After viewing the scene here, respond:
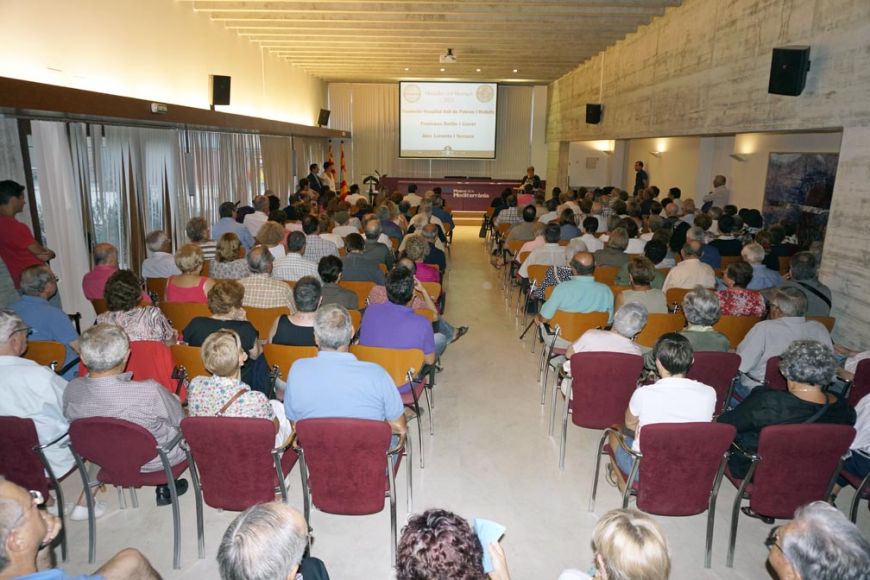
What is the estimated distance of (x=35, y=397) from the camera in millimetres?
3127

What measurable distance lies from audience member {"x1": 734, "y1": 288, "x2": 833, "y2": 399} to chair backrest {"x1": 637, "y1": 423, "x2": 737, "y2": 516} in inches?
56.9

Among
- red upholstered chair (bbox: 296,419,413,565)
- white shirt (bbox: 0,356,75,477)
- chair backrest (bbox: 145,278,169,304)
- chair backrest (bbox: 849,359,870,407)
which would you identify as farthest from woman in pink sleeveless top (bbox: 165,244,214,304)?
chair backrest (bbox: 849,359,870,407)

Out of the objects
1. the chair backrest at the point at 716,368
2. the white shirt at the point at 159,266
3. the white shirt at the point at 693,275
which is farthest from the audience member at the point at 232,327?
the white shirt at the point at 693,275

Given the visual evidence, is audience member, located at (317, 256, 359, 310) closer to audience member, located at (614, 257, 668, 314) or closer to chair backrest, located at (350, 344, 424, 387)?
chair backrest, located at (350, 344, 424, 387)

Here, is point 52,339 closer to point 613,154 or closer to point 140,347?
point 140,347

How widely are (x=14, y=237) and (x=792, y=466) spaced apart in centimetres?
624

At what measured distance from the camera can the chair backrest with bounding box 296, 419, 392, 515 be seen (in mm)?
2713

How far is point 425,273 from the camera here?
A: 20.6 ft

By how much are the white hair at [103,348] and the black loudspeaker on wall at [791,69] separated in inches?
271

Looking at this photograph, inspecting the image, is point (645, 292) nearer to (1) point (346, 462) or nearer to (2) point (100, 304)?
(1) point (346, 462)

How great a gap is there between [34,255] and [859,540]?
20.6 ft

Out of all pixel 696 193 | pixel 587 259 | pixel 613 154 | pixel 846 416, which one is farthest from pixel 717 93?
pixel 613 154

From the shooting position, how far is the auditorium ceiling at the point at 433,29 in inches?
381

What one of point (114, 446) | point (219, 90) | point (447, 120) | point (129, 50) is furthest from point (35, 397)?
point (447, 120)
